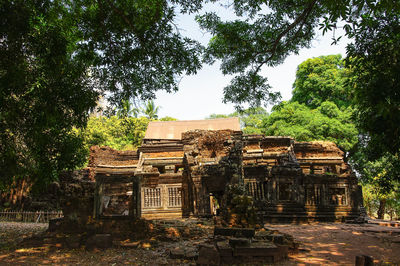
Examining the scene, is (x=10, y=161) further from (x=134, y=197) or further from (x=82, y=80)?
(x=134, y=197)

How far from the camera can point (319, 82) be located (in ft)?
85.9

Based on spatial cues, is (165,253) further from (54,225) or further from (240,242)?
(54,225)

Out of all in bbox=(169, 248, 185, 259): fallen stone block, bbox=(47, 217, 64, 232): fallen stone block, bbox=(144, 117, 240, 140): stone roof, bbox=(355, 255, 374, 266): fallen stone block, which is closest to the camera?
bbox=(355, 255, 374, 266): fallen stone block

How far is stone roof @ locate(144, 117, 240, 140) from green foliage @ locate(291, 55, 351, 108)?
762 cm

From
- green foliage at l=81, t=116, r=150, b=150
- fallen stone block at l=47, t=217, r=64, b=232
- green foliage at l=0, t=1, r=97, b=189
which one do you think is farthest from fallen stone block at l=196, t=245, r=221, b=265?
green foliage at l=81, t=116, r=150, b=150

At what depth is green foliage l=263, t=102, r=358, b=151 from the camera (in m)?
23.1

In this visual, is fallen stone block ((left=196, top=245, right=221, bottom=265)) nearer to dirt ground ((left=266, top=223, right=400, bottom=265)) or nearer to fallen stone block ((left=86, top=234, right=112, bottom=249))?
dirt ground ((left=266, top=223, right=400, bottom=265))

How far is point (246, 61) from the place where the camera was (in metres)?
10.7

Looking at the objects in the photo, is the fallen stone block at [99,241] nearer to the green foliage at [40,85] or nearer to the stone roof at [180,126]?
the green foliage at [40,85]

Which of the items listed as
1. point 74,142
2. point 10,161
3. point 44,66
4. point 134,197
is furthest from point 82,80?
point 134,197

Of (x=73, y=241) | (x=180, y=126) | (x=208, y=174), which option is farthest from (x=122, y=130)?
(x=73, y=241)

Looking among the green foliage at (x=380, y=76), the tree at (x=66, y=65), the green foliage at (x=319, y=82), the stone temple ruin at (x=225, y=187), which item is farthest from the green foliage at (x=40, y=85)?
the green foliage at (x=319, y=82)

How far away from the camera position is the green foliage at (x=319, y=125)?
910 inches

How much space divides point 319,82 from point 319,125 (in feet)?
16.4
